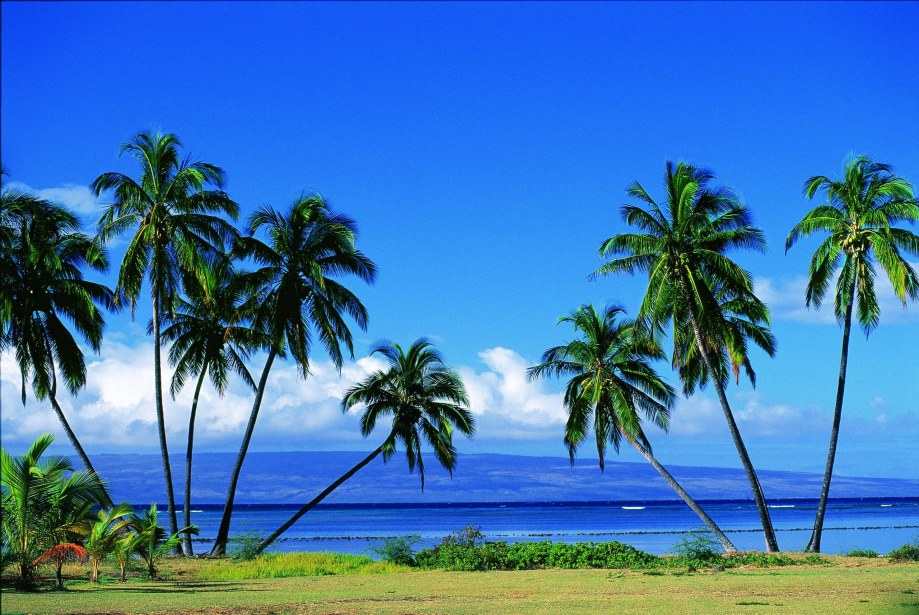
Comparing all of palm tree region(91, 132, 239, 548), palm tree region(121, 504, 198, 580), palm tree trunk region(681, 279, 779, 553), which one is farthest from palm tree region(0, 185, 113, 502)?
palm tree trunk region(681, 279, 779, 553)

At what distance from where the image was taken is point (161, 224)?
114 ft

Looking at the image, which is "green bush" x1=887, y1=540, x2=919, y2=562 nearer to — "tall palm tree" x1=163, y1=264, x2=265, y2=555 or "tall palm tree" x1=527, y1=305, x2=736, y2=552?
"tall palm tree" x1=527, y1=305, x2=736, y2=552

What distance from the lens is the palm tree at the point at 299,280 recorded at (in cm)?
3619

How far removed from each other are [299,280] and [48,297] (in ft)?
29.6

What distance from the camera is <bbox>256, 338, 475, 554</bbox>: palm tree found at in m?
40.0

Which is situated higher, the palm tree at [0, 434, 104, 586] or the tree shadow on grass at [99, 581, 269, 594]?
the palm tree at [0, 434, 104, 586]

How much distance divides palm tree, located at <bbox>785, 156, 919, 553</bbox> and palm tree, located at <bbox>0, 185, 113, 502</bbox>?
26.3 metres

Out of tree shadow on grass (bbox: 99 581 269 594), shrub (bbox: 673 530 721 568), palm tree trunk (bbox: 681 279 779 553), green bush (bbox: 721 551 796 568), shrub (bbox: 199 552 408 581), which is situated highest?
palm tree trunk (bbox: 681 279 779 553)

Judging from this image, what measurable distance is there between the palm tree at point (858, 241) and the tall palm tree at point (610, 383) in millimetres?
6719

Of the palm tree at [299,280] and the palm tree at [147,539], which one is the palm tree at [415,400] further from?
the palm tree at [147,539]

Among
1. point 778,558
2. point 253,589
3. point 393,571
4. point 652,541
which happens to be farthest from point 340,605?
point 652,541

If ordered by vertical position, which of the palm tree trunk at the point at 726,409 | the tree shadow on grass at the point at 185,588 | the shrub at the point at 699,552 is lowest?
the tree shadow on grass at the point at 185,588

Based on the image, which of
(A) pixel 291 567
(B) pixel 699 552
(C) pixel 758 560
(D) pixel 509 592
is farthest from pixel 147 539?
(C) pixel 758 560

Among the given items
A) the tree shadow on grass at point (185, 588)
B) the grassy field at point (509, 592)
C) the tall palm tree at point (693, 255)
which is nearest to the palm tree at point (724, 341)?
the tall palm tree at point (693, 255)
